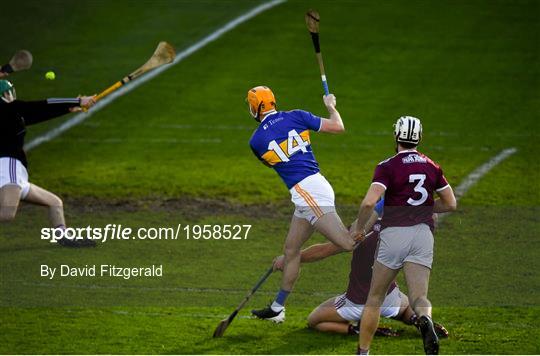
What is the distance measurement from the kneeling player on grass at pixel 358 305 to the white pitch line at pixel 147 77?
441 inches

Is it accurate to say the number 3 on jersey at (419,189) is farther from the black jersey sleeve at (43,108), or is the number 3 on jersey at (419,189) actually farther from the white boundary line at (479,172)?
the white boundary line at (479,172)

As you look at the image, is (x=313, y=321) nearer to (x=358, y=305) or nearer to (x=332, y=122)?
(x=358, y=305)

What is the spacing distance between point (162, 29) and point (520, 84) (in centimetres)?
885

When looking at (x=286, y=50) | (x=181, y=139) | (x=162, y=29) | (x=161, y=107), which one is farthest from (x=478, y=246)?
(x=162, y=29)

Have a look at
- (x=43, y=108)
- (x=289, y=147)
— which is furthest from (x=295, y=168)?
(x=43, y=108)

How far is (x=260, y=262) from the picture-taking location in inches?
632

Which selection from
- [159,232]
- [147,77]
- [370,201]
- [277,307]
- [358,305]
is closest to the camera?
[370,201]

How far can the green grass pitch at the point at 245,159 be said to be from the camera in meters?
13.3

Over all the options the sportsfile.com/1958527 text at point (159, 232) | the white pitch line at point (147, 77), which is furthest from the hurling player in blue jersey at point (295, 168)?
the white pitch line at point (147, 77)

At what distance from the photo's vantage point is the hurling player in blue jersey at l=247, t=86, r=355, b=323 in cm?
1317

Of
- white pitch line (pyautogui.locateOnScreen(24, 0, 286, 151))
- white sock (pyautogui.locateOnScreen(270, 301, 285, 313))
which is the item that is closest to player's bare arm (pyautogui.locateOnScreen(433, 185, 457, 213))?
white sock (pyautogui.locateOnScreen(270, 301, 285, 313))

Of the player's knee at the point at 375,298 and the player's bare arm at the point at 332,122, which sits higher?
the player's bare arm at the point at 332,122

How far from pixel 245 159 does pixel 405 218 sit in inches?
416

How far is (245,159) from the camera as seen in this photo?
21812mm
